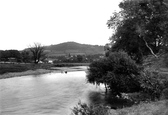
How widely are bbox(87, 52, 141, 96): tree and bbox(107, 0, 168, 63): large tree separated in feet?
31.8

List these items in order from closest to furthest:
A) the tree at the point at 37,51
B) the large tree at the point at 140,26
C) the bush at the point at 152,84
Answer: the bush at the point at 152,84 → the large tree at the point at 140,26 → the tree at the point at 37,51

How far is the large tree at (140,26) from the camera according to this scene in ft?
128

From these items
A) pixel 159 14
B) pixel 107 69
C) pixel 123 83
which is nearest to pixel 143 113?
pixel 123 83

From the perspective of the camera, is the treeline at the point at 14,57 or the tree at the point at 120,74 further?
the treeline at the point at 14,57

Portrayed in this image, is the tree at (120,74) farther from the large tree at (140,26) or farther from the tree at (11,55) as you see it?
the tree at (11,55)

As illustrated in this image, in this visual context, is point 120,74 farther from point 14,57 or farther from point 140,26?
point 14,57

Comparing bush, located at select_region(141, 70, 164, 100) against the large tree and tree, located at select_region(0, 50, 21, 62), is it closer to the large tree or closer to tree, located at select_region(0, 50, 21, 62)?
the large tree

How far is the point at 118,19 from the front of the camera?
4428 cm

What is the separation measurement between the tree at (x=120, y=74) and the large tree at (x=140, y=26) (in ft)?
31.8

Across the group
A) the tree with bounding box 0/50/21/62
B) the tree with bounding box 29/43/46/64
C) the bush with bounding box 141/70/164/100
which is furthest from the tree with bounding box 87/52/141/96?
the tree with bounding box 0/50/21/62

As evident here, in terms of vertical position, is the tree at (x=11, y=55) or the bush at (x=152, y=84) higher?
the tree at (x=11, y=55)

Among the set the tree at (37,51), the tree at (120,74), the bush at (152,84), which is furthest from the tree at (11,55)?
the bush at (152,84)

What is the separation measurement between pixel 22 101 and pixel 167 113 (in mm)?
21762

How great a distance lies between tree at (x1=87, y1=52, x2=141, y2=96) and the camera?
2967 cm
